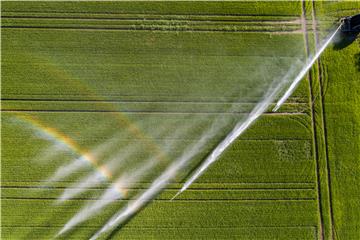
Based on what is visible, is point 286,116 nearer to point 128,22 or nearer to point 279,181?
point 279,181

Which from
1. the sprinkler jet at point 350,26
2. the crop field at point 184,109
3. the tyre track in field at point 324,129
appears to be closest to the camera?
the crop field at point 184,109

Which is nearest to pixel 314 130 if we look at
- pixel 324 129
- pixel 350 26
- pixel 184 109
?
pixel 324 129

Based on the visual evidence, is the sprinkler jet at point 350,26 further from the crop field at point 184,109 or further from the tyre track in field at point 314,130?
the tyre track in field at point 314,130

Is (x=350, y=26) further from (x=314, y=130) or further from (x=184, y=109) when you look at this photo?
(x=184, y=109)

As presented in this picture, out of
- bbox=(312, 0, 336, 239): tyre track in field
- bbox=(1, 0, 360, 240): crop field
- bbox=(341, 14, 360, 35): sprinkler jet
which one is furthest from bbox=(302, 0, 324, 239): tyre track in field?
bbox=(341, 14, 360, 35): sprinkler jet

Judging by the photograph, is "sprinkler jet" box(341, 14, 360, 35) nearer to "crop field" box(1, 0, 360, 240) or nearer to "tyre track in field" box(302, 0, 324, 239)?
"crop field" box(1, 0, 360, 240)

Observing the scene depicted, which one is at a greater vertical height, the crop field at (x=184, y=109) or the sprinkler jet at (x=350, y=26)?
the sprinkler jet at (x=350, y=26)

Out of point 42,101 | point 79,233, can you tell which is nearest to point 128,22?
point 42,101

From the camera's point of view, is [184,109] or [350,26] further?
[350,26]

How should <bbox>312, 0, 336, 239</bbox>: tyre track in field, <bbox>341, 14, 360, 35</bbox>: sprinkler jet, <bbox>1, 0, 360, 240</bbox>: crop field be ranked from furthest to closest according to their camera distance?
1. <bbox>341, 14, 360, 35</bbox>: sprinkler jet
2. <bbox>312, 0, 336, 239</bbox>: tyre track in field
3. <bbox>1, 0, 360, 240</bbox>: crop field

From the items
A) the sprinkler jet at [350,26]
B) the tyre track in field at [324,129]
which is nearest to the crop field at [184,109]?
the tyre track in field at [324,129]
